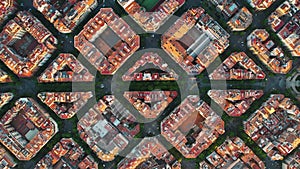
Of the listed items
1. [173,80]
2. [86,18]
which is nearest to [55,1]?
[86,18]

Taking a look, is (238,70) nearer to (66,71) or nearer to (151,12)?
(151,12)

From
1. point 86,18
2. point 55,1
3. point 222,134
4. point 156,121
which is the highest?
point 55,1

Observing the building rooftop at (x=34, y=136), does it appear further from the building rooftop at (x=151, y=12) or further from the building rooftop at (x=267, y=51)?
the building rooftop at (x=267, y=51)

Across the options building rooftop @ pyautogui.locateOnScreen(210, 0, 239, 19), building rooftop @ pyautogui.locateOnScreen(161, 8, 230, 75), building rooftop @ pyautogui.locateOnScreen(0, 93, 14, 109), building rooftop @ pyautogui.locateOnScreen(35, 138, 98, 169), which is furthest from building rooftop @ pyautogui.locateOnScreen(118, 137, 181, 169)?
building rooftop @ pyautogui.locateOnScreen(210, 0, 239, 19)

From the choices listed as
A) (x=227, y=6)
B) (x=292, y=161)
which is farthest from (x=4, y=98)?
(x=292, y=161)

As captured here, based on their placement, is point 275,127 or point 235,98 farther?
point 275,127

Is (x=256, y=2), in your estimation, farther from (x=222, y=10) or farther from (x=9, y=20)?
(x=9, y=20)
